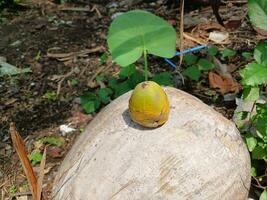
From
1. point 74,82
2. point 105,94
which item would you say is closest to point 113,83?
point 105,94

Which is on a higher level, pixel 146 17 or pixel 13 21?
pixel 146 17

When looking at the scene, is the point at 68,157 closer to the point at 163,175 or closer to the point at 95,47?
the point at 163,175

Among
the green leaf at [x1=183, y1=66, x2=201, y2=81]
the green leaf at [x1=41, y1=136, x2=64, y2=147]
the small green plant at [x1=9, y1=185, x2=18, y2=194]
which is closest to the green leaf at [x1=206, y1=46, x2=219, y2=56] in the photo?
the green leaf at [x1=183, y1=66, x2=201, y2=81]

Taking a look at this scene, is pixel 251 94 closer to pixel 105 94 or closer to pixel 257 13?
pixel 257 13

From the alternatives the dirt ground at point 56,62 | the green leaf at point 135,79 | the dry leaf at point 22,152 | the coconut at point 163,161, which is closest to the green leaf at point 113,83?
the green leaf at point 135,79

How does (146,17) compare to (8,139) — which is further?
(8,139)

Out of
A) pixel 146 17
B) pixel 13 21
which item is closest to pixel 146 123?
pixel 146 17
